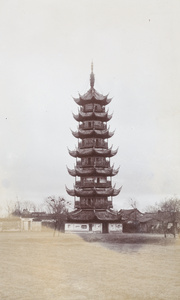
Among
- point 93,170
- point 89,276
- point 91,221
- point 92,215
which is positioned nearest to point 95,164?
point 93,170

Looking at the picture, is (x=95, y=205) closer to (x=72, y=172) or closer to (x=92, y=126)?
(x=72, y=172)

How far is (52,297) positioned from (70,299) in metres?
0.65

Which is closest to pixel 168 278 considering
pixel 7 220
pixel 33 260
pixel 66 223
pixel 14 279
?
pixel 14 279

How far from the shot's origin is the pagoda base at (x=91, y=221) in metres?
39.5

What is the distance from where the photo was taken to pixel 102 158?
41.7 metres

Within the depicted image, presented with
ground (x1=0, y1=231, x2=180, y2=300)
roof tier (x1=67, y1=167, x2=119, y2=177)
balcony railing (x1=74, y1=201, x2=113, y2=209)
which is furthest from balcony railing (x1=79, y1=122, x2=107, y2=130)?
ground (x1=0, y1=231, x2=180, y2=300)

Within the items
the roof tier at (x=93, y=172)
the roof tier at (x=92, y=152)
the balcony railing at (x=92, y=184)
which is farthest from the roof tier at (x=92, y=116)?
the balcony railing at (x=92, y=184)

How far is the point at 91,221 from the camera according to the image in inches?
1564

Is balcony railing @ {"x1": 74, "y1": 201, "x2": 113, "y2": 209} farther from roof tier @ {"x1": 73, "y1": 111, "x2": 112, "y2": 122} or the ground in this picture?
the ground

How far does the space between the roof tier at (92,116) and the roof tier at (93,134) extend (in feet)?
4.22

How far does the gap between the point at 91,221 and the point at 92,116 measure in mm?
11314

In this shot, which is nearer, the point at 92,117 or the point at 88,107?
the point at 92,117

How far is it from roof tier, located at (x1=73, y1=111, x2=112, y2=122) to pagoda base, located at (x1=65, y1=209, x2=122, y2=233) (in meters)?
10.0

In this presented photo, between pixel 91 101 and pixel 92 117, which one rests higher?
pixel 91 101
